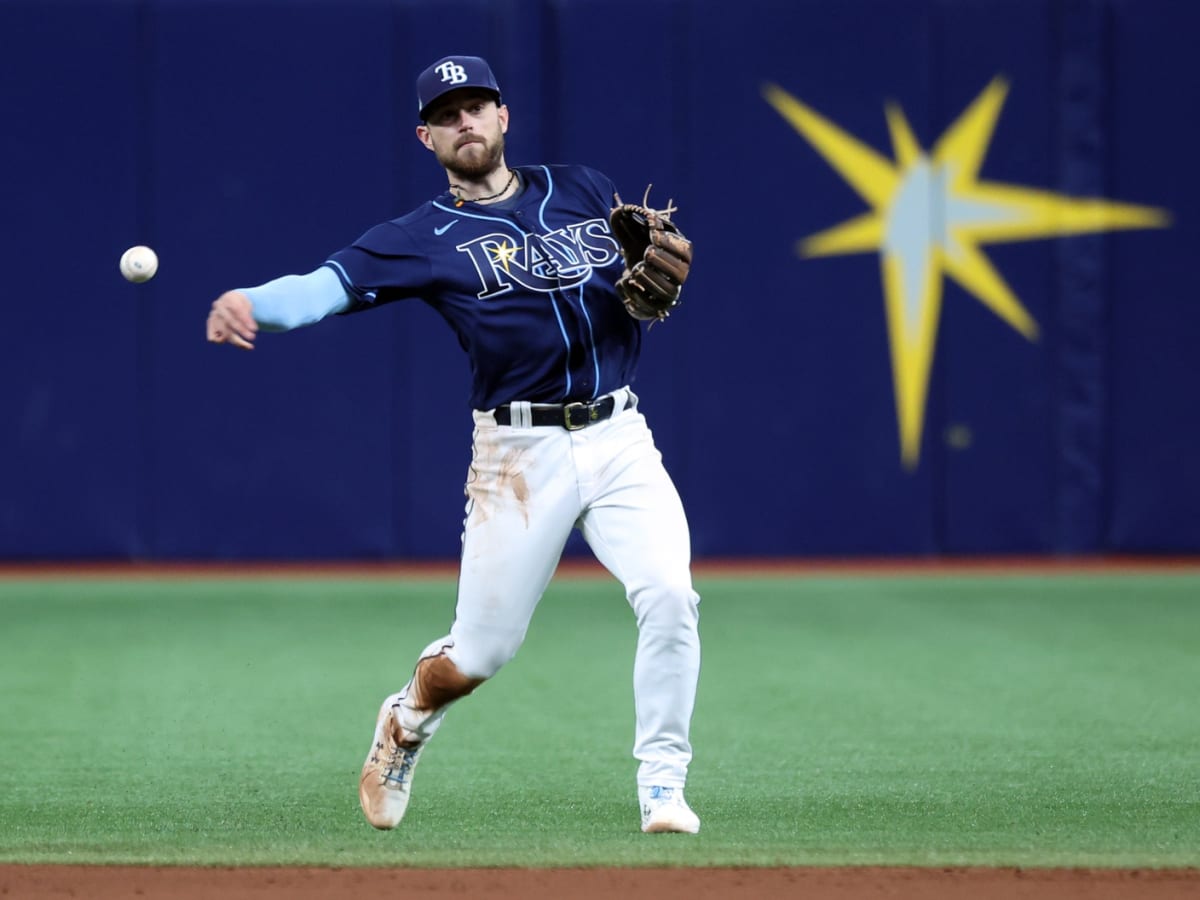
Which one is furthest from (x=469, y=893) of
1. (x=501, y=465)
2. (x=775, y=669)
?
(x=775, y=669)

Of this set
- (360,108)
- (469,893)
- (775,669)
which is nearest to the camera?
(469,893)

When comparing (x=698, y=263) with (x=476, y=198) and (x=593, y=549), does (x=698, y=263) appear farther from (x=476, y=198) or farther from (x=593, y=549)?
(x=593, y=549)

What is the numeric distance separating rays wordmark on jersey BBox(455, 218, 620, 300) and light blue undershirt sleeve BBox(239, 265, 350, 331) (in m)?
0.37

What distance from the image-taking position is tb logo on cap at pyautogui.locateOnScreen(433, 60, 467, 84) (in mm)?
5012

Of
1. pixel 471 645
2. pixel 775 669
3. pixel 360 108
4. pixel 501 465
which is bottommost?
pixel 775 669

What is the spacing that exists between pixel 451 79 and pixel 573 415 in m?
0.97

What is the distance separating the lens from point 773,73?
37.7 ft

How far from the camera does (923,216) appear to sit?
11.5 metres

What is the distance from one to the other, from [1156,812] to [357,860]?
2.12m

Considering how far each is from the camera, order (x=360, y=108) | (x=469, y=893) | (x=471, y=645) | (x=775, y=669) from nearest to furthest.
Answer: (x=469, y=893) < (x=471, y=645) < (x=775, y=669) < (x=360, y=108)

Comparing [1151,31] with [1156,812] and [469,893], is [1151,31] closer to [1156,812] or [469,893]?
[1156,812]

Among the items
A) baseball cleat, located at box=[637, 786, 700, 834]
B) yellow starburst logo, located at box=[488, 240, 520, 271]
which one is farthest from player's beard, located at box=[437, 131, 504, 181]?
baseball cleat, located at box=[637, 786, 700, 834]

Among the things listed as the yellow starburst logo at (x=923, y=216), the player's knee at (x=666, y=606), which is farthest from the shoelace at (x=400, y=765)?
the yellow starburst logo at (x=923, y=216)

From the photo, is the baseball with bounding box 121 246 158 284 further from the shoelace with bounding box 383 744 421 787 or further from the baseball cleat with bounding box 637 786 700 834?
the baseball cleat with bounding box 637 786 700 834
